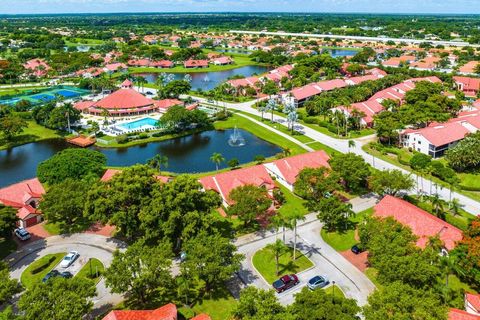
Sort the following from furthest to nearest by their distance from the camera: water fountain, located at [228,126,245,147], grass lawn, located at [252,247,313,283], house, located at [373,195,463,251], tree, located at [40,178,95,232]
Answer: water fountain, located at [228,126,245,147]
tree, located at [40,178,95,232]
house, located at [373,195,463,251]
grass lawn, located at [252,247,313,283]

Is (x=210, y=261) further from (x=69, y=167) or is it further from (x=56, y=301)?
(x=69, y=167)

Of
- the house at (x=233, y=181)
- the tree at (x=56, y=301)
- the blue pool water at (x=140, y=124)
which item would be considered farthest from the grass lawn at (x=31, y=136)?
the tree at (x=56, y=301)

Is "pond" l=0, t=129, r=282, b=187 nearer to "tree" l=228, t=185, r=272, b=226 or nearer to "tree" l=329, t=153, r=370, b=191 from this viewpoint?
"tree" l=329, t=153, r=370, b=191

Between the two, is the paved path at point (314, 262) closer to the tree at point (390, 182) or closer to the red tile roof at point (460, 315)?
the red tile roof at point (460, 315)

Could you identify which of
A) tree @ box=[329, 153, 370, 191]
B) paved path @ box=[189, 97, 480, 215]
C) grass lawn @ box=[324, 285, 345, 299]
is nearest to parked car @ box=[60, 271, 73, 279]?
grass lawn @ box=[324, 285, 345, 299]

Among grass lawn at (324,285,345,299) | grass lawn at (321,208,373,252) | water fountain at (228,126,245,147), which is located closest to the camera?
grass lawn at (324,285,345,299)

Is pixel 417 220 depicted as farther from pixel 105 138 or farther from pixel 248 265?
pixel 105 138

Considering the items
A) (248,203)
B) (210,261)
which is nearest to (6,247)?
(210,261)
